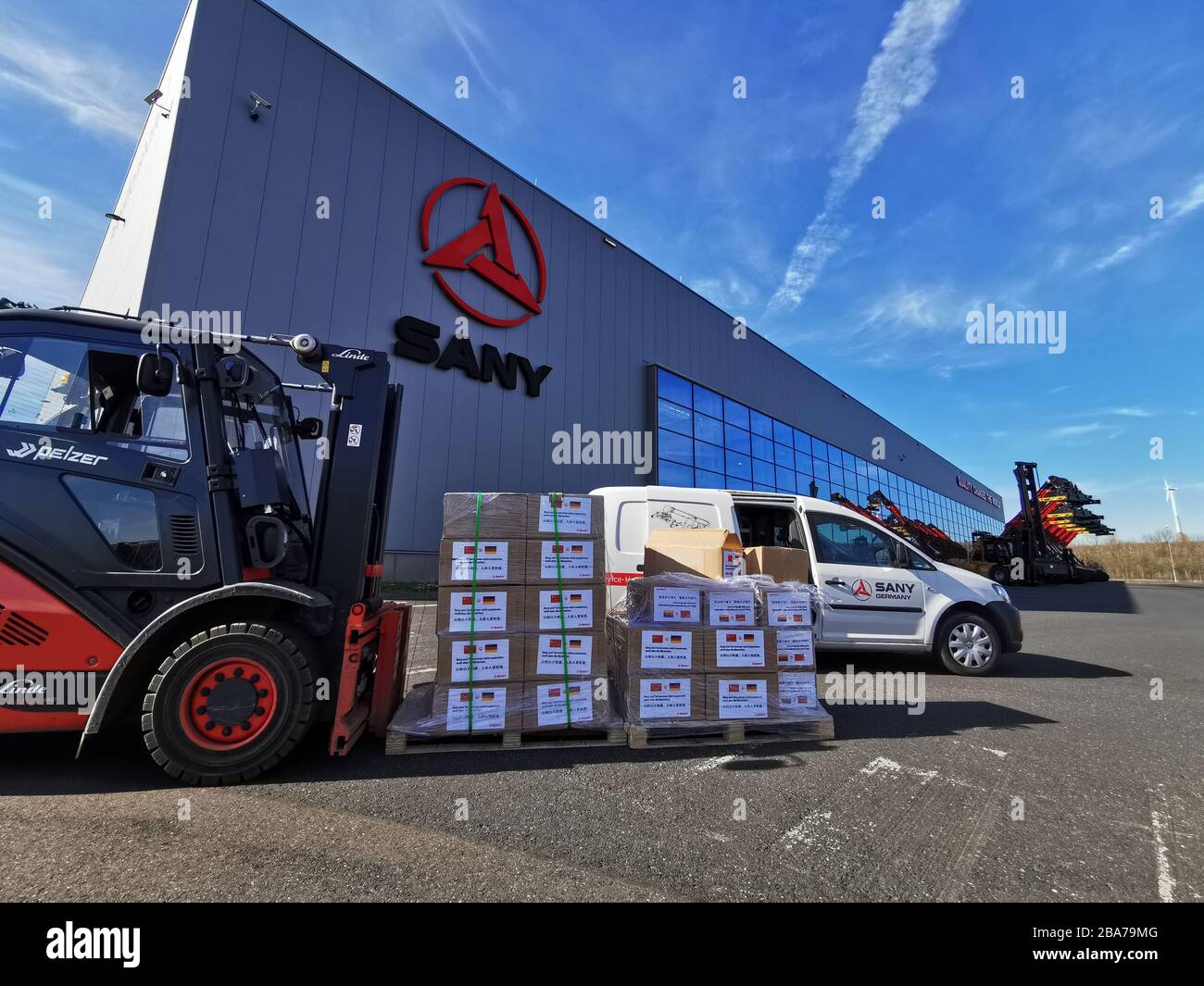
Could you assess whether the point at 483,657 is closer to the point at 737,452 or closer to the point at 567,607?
the point at 567,607

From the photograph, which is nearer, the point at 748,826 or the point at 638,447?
the point at 748,826

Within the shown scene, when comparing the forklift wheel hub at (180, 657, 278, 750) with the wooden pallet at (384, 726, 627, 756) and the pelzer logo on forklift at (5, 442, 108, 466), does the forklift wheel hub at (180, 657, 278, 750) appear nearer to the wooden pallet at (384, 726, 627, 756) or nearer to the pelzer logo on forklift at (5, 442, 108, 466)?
the wooden pallet at (384, 726, 627, 756)

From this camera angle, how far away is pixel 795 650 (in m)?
4.32

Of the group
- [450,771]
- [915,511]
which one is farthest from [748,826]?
[915,511]

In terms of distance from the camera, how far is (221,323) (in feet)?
35.3

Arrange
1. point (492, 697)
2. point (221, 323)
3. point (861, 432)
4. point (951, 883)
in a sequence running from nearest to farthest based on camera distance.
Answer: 1. point (951, 883)
2. point (492, 697)
3. point (221, 323)
4. point (861, 432)

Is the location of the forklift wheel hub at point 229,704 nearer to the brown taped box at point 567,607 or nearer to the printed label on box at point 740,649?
the brown taped box at point 567,607

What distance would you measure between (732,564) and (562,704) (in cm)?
180

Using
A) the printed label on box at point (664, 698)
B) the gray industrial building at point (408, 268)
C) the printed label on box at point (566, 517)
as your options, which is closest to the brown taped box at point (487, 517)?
the printed label on box at point (566, 517)

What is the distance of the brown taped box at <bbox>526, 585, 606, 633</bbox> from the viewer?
3.87 metres

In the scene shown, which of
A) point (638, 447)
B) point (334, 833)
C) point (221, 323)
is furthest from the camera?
point (638, 447)

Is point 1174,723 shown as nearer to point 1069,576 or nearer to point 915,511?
point 1069,576

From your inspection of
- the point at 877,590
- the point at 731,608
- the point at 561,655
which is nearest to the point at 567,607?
the point at 561,655

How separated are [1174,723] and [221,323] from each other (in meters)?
14.7
